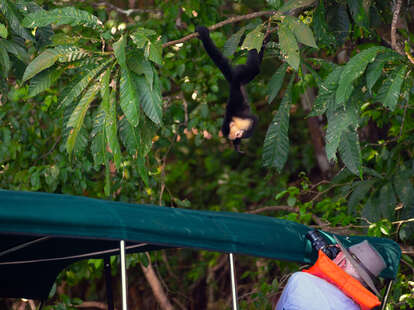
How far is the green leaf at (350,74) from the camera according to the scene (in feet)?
9.03

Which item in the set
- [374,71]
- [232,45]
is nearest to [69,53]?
[232,45]

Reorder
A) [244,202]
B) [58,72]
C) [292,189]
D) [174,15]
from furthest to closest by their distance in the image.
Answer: [244,202] < [174,15] < [292,189] < [58,72]

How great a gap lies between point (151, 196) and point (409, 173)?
1849mm

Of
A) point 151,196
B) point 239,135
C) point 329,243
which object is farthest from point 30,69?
point 151,196

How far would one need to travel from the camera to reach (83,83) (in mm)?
2877

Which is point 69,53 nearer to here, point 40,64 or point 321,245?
point 40,64

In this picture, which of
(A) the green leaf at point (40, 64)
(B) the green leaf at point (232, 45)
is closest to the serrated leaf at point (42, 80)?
(A) the green leaf at point (40, 64)

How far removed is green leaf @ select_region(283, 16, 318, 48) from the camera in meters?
2.76

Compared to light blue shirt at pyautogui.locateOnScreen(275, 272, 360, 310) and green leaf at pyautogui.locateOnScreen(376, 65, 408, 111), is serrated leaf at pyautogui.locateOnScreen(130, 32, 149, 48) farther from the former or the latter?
light blue shirt at pyautogui.locateOnScreen(275, 272, 360, 310)

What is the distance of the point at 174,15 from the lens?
15.9 feet

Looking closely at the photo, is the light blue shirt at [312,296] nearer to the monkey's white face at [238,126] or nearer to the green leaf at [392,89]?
the green leaf at [392,89]

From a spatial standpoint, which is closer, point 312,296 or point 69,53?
point 312,296

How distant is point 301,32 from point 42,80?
118 centimetres

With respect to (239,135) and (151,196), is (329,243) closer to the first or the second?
(239,135)
